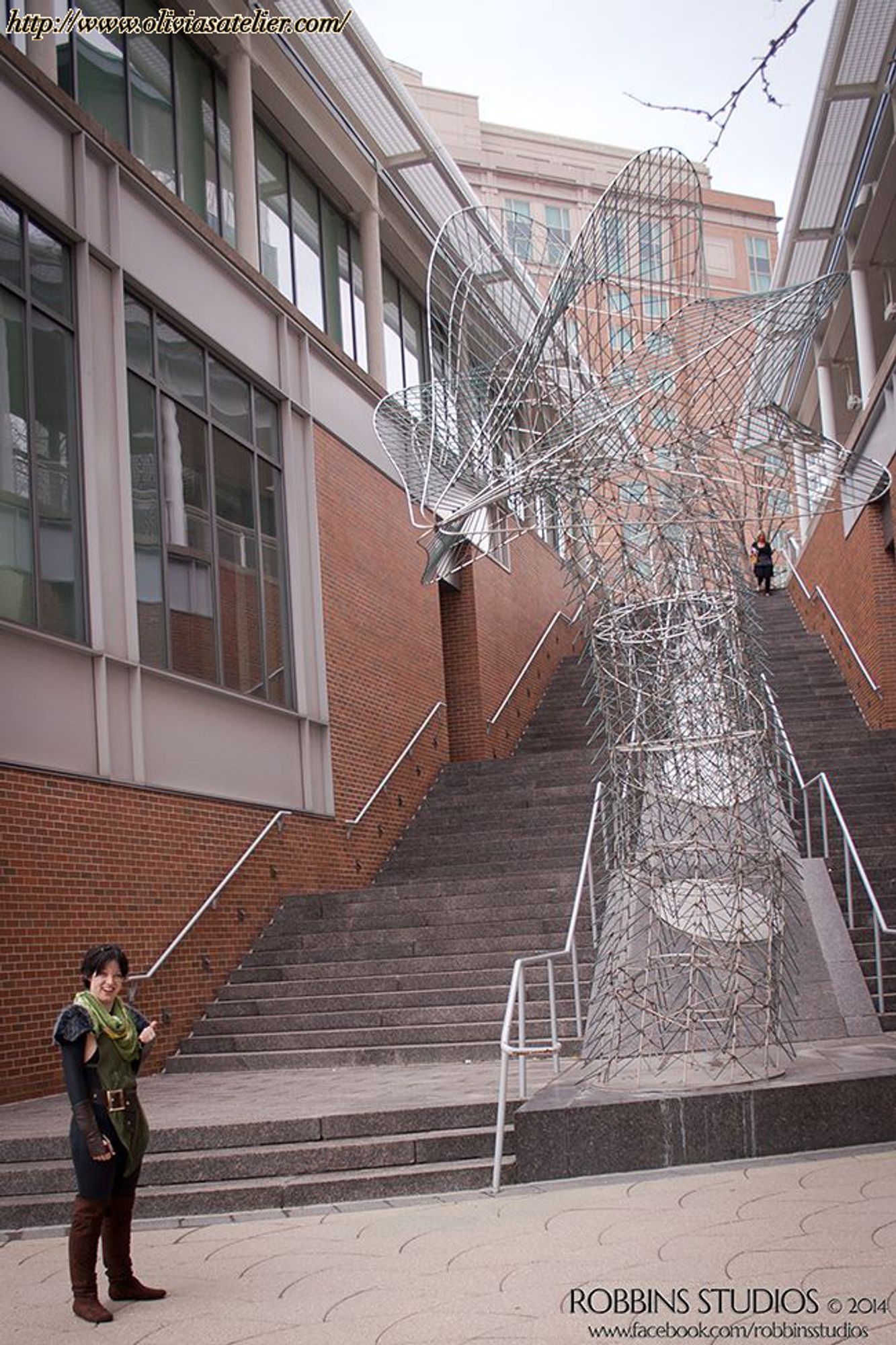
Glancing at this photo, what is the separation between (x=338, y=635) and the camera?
17.4 m

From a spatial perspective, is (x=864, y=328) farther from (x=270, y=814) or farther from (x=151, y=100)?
(x=270, y=814)

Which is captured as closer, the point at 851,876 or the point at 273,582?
the point at 851,876

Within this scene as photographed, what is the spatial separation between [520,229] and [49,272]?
4075 millimetres

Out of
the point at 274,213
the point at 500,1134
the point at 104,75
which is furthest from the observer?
the point at 274,213

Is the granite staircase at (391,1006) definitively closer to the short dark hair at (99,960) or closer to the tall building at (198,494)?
the tall building at (198,494)

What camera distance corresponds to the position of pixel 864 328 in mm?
22000

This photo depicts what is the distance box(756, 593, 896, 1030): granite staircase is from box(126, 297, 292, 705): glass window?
16.7 ft

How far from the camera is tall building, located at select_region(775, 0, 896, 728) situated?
18016 mm

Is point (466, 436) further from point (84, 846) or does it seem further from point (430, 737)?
point (430, 737)

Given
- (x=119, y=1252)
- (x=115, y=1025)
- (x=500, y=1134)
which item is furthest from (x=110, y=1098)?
(x=500, y=1134)

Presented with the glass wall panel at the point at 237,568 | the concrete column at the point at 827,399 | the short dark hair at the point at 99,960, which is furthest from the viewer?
the concrete column at the point at 827,399

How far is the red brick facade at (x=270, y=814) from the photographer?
1089 cm

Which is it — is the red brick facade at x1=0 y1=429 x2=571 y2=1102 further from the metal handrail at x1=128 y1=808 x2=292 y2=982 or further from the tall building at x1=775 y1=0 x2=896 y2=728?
the tall building at x1=775 y1=0 x2=896 y2=728

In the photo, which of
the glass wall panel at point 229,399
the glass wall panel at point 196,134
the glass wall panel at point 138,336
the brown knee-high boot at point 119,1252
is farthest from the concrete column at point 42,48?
the brown knee-high boot at point 119,1252
